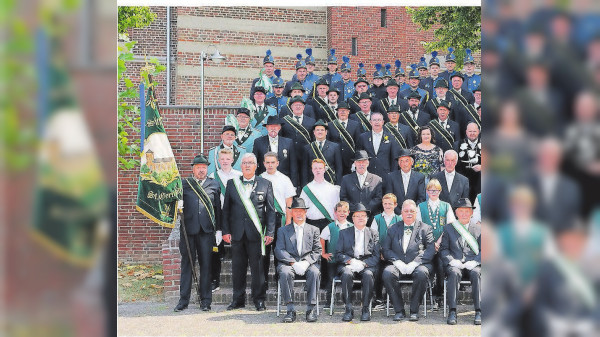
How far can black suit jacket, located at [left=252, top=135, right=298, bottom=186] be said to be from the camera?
1035 centimetres

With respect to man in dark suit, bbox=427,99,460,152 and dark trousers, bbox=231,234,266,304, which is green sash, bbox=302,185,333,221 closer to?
dark trousers, bbox=231,234,266,304

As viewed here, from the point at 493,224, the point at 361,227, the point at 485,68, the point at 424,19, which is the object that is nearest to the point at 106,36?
the point at 485,68

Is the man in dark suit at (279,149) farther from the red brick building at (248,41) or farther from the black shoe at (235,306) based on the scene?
the red brick building at (248,41)

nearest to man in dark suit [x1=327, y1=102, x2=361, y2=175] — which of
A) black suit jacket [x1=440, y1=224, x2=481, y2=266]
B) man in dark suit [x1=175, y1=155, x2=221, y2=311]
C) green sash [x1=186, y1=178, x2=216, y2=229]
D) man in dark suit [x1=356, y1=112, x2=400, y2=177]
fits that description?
man in dark suit [x1=356, y1=112, x2=400, y2=177]

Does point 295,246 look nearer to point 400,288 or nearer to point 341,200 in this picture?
point 341,200

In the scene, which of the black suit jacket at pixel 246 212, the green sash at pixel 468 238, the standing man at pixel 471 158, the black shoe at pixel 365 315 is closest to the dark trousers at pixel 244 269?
the black suit jacket at pixel 246 212

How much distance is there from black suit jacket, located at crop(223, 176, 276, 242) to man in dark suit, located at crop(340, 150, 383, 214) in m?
1.02

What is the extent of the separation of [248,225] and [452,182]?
2.71 metres

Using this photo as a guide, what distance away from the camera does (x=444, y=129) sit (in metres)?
10.8

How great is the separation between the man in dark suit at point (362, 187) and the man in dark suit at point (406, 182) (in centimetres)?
19

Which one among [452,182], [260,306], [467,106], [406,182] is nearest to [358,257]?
[260,306]

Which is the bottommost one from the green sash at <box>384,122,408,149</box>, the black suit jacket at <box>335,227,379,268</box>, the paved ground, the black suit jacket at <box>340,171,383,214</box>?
the paved ground

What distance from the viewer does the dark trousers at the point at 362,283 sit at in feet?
27.5

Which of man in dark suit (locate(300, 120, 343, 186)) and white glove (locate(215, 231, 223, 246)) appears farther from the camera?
man in dark suit (locate(300, 120, 343, 186))
